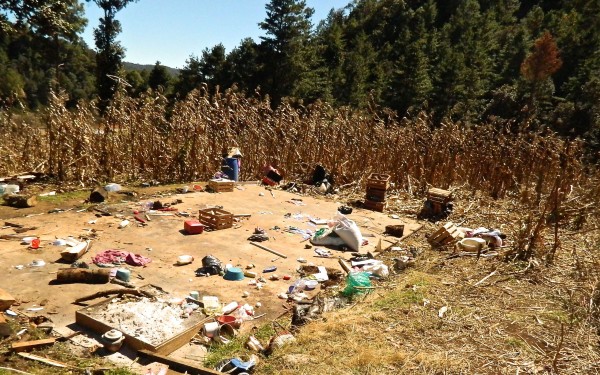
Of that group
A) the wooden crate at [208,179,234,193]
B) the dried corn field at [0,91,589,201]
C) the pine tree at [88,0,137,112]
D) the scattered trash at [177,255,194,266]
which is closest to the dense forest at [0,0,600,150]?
the pine tree at [88,0,137,112]

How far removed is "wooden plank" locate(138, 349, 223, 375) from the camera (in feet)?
10.2

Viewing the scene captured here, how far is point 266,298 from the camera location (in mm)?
4488

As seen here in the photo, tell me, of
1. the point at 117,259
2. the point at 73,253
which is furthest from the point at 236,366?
the point at 73,253

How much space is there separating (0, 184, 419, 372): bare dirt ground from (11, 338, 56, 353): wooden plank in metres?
0.24

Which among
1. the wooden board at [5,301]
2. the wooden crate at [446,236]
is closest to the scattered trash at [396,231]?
the wooden crate at [446,236]

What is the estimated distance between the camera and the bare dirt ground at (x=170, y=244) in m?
4.19

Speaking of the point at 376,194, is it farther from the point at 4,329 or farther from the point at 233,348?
the point at 4,329

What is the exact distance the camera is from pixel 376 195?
29.0 feet

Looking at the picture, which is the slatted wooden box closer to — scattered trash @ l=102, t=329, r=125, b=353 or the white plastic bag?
the white plastic bag

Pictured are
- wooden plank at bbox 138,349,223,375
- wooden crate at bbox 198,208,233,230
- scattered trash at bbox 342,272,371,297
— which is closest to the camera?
wooden plank at bbox 138,349,223,375

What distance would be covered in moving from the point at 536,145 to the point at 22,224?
1006 cm

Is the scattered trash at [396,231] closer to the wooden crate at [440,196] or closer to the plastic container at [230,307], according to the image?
the wooden crate at [440,196]

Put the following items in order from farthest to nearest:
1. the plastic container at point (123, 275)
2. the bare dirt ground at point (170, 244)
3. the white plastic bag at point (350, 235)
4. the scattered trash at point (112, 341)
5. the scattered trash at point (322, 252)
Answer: the white plastic bag at point (350, 235) → the scattered trash at point (322, 252) → the plastic container at point (123, 275) → the bare dirt ground at point (170, 244) → the scattered trash at point (112, 341)

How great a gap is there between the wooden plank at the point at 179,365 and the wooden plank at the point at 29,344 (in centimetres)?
70
